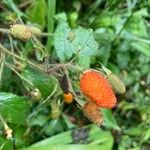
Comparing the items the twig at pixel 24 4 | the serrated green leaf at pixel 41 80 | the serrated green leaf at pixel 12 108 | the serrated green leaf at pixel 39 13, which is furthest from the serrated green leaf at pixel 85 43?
the twig at pixel 24 4

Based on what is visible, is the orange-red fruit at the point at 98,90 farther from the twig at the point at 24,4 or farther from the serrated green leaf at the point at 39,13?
the twig at the point at 24,4

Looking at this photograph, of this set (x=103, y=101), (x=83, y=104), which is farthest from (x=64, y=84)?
(x=103, y=101)

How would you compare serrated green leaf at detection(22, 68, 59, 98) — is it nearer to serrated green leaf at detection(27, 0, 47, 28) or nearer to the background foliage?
the background foliage

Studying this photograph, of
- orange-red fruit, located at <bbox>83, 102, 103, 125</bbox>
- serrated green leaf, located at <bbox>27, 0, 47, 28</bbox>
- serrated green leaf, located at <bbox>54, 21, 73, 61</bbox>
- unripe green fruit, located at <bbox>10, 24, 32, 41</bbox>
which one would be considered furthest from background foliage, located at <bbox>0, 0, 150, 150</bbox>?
orange-red fruit, located at <bbox>83, 102, 103, 125</bbox>

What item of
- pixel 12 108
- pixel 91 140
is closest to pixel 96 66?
pixel 91 140

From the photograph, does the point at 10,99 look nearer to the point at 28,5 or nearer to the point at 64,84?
the point at 64,84
